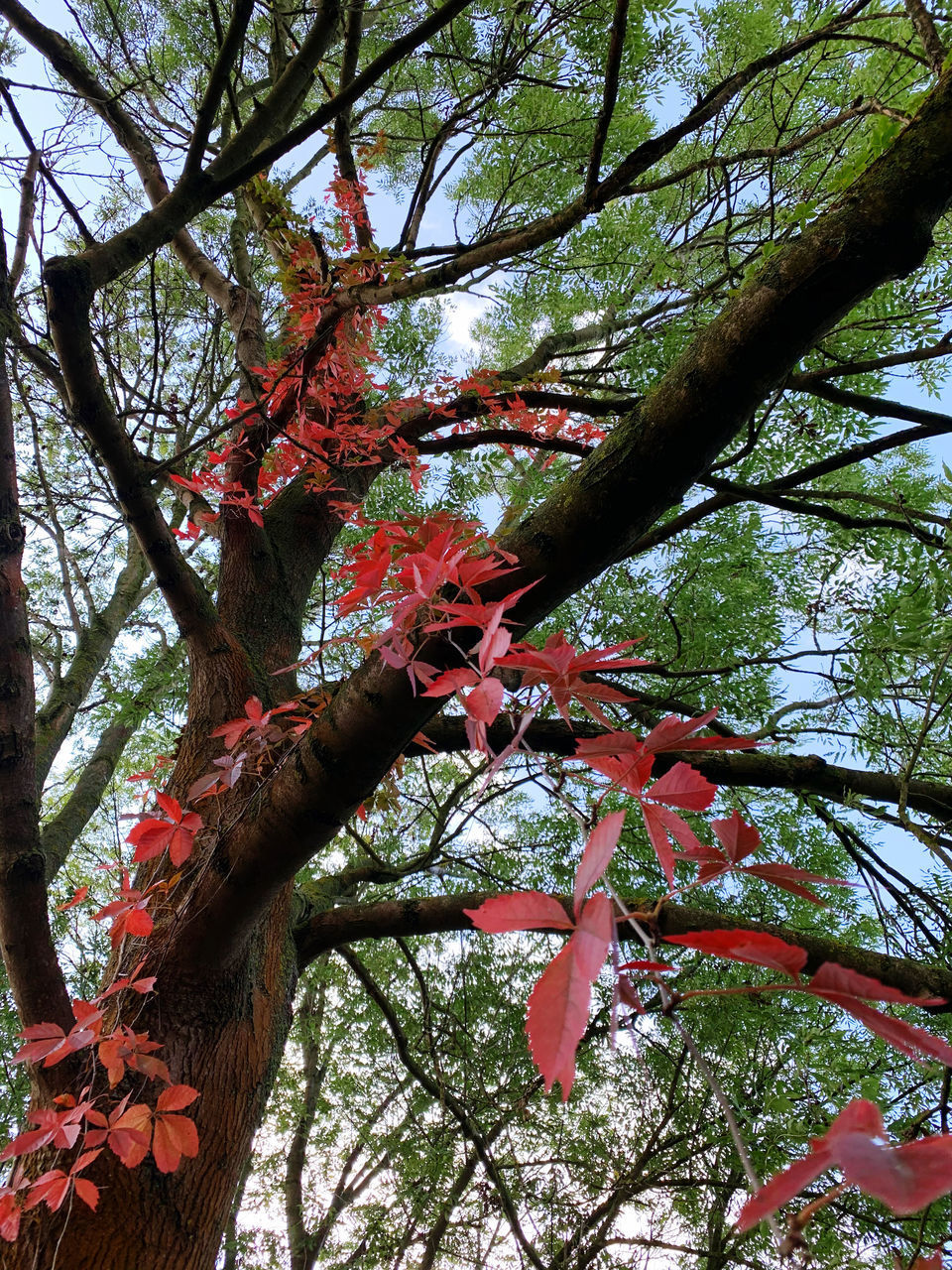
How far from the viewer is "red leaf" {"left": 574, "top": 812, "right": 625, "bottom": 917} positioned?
1.28 feet

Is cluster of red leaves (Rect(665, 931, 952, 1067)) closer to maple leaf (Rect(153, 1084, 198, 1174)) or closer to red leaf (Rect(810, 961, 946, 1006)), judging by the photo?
red leaf (Rect(810, 961, 946, 1006))

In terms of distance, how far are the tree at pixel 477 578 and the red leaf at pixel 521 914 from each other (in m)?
A: 0.08

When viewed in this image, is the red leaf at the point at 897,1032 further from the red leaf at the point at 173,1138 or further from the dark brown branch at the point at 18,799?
the dark brown branch at the point at 18,799

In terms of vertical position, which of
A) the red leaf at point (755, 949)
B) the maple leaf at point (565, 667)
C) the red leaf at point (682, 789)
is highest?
the maple leaf at point (565, 667)

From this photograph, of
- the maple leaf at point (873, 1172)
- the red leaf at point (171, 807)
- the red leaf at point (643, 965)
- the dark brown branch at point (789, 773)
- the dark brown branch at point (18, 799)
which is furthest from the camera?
the dark brown branch at point (789, 773)

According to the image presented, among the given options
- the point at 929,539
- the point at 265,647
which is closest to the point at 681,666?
the point at 929,539

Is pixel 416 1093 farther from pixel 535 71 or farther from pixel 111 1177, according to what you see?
pixel 535 71

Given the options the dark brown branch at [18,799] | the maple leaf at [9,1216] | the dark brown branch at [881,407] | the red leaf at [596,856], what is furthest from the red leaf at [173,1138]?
the dark brown branch at [881,407]

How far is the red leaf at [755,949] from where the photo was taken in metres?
0.36

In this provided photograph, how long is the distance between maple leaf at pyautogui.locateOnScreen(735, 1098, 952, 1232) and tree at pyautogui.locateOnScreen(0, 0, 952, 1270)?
3.1 inches

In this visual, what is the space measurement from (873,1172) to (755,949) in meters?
0.10

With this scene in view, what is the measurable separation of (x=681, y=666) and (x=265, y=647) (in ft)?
4.76

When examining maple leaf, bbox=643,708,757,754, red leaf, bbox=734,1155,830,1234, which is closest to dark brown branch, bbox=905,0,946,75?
maple leaf, bbox=643,708,757,754

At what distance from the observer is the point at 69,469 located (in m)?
4.59
